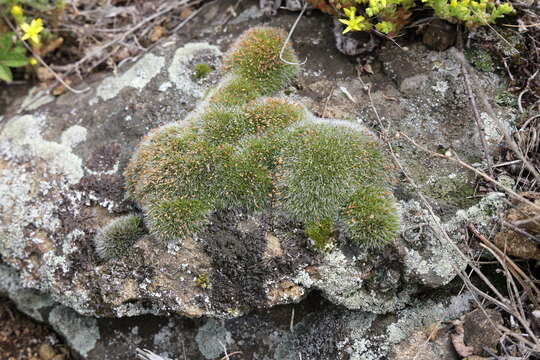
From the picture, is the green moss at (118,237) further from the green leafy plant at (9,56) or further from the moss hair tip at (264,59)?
the green leafy plant at (9,56)

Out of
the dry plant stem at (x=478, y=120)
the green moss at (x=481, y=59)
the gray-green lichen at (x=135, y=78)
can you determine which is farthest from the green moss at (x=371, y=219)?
the gray-green lichen at (x=135, y=78)

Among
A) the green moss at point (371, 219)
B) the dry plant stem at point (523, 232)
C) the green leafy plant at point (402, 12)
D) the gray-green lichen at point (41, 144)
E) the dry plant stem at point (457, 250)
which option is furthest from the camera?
the gray-green lichen at point (41, 144)

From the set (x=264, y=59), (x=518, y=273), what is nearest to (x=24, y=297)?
(x=264, y=59)

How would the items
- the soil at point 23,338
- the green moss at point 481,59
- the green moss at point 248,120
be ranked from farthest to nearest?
the soil at point 23,338, the green moss at point 481,59, the green moss at point 248,120

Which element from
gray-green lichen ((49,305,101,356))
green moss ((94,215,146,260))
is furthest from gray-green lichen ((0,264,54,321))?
green moss ((94,215,146,260))

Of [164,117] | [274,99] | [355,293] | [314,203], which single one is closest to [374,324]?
[355,293]

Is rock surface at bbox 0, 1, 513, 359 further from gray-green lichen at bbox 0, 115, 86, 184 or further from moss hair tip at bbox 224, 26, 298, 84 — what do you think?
moss hair tip at bbox 224, 26, 298, 84
